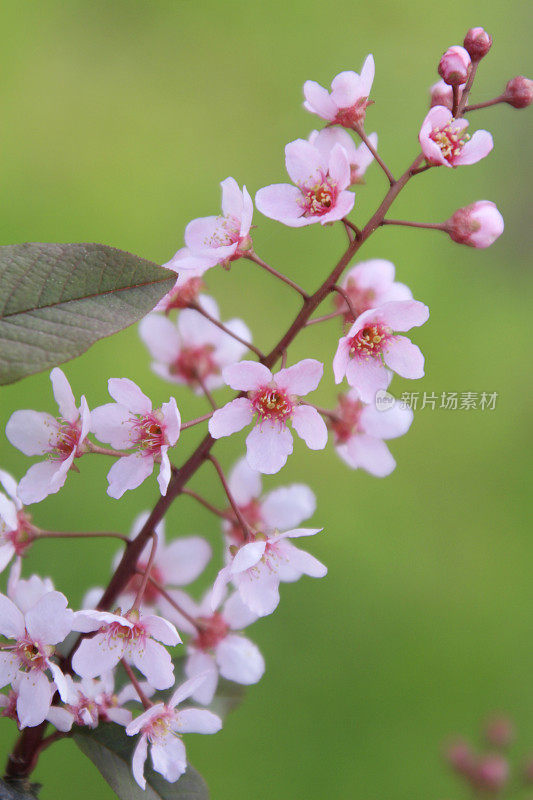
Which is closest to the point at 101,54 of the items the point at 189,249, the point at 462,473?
the point at 462,473

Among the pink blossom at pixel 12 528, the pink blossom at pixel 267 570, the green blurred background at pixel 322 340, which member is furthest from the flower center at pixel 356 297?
the green blurred background at pixel 322 340

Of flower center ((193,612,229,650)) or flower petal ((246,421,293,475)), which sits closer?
flower petal ((246,421,293,475))

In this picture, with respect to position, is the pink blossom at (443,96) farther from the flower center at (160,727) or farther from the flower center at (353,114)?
the flower center at (160,727)

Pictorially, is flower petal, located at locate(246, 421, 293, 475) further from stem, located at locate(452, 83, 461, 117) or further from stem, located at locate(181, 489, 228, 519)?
stem, located at locate(452, 83, 461, 117)

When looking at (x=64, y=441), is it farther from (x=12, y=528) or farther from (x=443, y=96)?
(x=443, y=96)

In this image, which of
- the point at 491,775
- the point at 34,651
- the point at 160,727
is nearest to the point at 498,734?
the point at 491,775

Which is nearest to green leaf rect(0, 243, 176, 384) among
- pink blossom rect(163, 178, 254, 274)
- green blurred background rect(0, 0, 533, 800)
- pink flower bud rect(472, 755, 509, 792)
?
pink blossom rect(163, 178, 254, 274)
